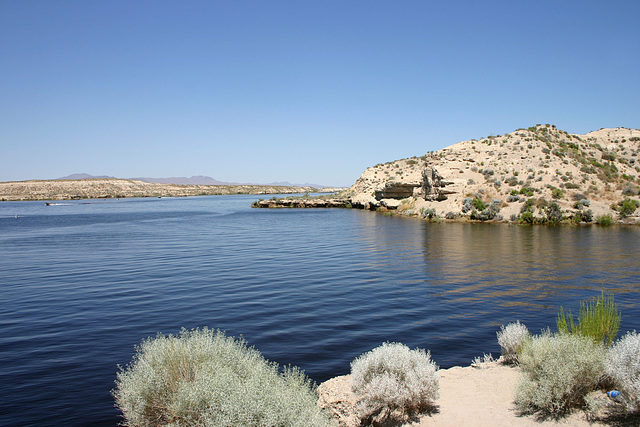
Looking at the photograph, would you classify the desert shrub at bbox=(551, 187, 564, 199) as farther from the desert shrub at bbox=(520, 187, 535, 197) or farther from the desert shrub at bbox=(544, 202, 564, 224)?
the desert shrub at bbox=(544, 202, 564, 224)

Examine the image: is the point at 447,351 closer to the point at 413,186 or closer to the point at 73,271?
the point at 73,271

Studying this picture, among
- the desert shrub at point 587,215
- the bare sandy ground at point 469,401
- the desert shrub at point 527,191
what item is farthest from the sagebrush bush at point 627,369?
the desert shrub at point 527,191

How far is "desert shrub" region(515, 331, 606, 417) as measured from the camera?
5770mm

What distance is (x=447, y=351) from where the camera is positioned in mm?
8922

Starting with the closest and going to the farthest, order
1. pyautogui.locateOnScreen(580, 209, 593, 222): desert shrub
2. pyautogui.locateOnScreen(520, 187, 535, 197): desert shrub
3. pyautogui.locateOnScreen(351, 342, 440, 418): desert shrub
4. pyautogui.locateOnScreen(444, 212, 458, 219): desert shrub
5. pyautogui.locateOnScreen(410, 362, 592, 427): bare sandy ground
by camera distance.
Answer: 1. pyautogui.locateOnScreen(410, 362, 592, 427): bare sandy ground
2. pyautogui.locateOnScreen(351, 342, 440, 418): desert shrub
3. pyautogui.locateOnScreen(580, 209, 593, 222): desert shrub
4. pyautogui.locateOnScreen(520, 187, 535, 197): desert shrub
5. pyautogui.locateOnScreen(444, 212, 458, 219): desert shrub

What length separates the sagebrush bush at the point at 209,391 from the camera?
473 cm

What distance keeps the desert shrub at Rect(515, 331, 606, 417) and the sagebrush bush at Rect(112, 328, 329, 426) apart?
118 inches

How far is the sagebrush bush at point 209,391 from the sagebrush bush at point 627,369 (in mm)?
3913

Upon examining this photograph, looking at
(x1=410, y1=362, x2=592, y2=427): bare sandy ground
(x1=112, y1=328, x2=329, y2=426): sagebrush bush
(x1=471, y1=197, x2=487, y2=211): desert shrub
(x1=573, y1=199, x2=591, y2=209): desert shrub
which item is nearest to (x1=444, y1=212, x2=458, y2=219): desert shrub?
(x1=471, y1=197, x2=487, y2=211): desert shrub

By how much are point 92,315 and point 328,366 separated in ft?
25.8

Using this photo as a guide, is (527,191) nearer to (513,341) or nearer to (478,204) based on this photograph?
(478,204)

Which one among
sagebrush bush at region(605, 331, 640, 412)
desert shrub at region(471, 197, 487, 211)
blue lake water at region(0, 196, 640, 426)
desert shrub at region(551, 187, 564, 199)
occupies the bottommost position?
blue lake water at region(0, 196, 640, 426)

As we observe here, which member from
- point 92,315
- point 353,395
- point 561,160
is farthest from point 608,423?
point 561,160

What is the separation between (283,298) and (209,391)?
→ 8.69 meters
